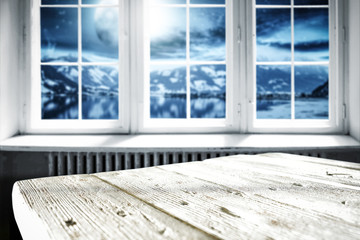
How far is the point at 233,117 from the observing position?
244cm

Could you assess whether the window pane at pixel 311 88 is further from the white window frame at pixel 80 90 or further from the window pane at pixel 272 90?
the white window frame at pixel 80 90

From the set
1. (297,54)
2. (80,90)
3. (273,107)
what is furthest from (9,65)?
(297,54)

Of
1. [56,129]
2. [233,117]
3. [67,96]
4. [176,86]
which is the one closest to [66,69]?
[67,96]

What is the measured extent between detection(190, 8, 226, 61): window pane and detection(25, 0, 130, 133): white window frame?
86 centimetres

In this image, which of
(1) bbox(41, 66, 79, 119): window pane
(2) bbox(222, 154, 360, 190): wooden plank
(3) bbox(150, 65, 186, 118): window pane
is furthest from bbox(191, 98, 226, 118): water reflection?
(2) bbox(222, 154, 360, 190): wooden plank

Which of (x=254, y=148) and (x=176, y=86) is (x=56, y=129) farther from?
(x=254, y=148)

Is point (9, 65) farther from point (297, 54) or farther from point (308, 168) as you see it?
point (297, 54)

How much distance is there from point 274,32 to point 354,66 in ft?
3.93

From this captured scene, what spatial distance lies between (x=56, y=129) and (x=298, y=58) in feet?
6.77

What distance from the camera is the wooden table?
43 centimetres

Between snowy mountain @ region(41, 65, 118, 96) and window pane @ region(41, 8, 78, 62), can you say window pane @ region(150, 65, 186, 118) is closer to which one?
snowy mountain @ region(41, 65, 118, 96)

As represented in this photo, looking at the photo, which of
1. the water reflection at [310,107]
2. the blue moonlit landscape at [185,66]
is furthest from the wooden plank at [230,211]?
the water reflection at [310,107]

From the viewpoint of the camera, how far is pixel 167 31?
3281 mm

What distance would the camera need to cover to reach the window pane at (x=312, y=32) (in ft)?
10.3
